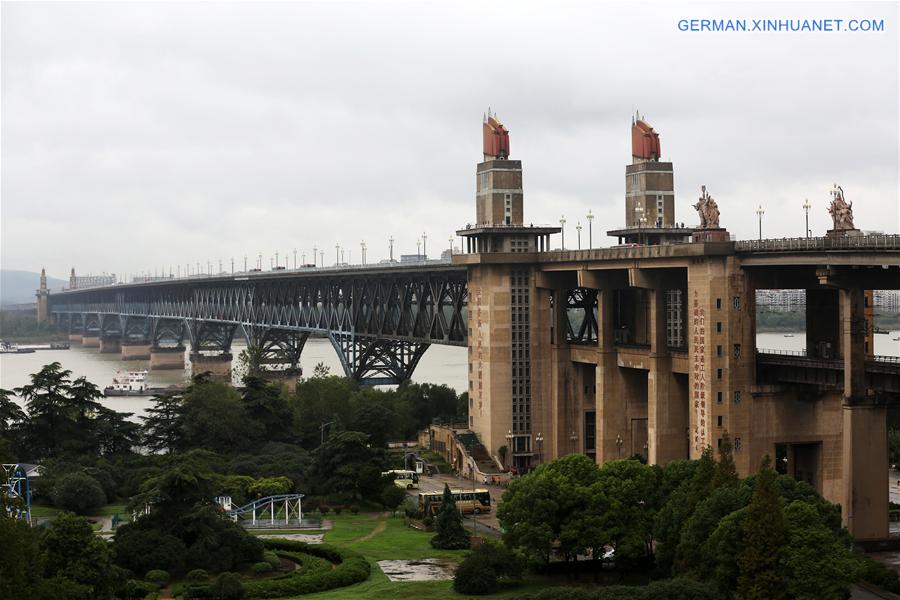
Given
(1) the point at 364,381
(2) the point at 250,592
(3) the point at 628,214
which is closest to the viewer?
(2) the point at 250,592

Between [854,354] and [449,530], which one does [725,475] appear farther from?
[449,530]

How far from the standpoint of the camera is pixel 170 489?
63.5 metres

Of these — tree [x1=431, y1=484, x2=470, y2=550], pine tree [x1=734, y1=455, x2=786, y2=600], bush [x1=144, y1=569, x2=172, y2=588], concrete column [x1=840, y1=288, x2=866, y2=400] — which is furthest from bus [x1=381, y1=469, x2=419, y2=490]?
pine tree [x1=734, y1=455, x2=786, y2=600]

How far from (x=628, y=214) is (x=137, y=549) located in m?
57.0

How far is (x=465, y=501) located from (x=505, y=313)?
21.9 metres

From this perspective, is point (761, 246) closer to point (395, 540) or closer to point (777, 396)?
point (777, 396)

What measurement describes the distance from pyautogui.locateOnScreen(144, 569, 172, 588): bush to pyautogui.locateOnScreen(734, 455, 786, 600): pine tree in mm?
26514

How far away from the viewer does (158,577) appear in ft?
195

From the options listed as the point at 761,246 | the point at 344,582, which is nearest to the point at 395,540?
the point at 344,582

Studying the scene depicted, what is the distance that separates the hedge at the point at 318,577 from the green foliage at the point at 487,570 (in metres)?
5.08

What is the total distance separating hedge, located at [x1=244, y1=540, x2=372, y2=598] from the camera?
5812 cm

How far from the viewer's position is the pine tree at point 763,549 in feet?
158

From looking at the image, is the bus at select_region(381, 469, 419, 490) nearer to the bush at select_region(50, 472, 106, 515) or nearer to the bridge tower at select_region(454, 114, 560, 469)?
the bridge tower at select_region(454, 114, 560, 469)

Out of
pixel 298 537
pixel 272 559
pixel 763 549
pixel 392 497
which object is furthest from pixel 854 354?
pixel 298 537
